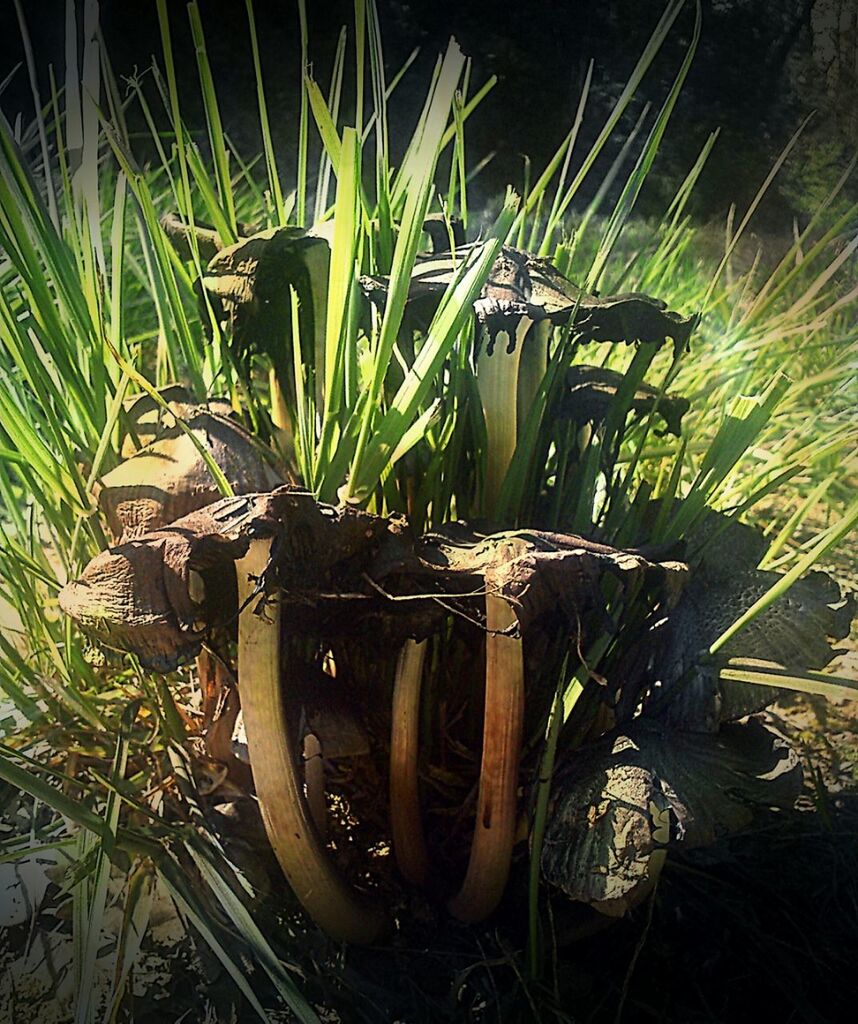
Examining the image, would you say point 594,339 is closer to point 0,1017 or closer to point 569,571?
point 569,571

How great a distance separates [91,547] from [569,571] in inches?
8.7

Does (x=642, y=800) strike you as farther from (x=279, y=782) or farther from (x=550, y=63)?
(x=550, y=63)

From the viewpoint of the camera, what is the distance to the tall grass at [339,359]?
0.38m

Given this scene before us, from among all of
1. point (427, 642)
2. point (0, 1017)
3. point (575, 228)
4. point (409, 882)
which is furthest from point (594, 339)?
Answer: point (0, 1017)

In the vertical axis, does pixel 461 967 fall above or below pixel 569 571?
below

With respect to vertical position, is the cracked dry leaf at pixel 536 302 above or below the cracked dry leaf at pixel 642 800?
above

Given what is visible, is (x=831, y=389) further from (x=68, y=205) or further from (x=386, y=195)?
(x=68, y=205)

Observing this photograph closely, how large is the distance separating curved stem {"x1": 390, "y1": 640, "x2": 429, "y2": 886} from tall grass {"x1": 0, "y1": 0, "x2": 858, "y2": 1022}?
60 millimetres

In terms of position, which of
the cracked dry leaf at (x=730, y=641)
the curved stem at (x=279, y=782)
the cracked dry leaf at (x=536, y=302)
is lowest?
the curved stem at (x=279, y=782)

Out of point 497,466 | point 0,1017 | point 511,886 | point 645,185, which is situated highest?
point 645,185

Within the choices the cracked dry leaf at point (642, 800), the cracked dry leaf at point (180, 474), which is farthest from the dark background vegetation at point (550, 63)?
the cracked dry leaf at point (642, 800)

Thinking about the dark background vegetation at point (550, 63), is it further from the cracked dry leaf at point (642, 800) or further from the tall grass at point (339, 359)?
the cracked dry leaf at point (642, 800)

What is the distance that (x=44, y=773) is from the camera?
0.44m

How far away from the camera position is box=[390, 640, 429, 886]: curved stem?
0.43 meters
